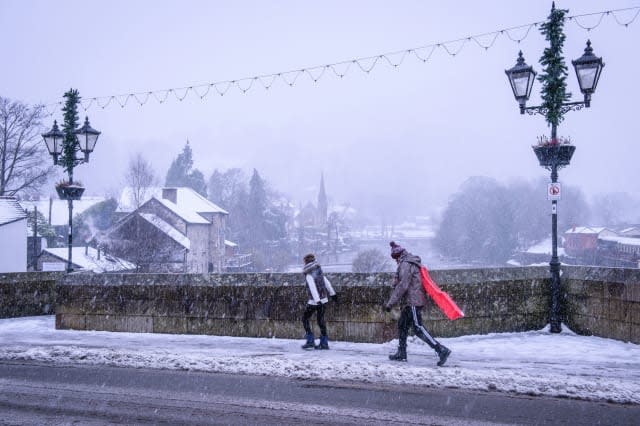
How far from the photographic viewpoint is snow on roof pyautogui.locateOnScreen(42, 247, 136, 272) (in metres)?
50.1

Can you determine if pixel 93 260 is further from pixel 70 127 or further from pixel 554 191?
pixel 554 191

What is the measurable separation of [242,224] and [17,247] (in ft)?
169

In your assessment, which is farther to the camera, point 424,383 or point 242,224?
point 242,224

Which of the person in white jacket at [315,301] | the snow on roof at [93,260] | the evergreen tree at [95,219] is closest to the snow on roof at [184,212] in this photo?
the snow on roof at [93,260]

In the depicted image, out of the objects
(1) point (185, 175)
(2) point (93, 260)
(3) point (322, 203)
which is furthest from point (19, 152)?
(3) point (322, 203)

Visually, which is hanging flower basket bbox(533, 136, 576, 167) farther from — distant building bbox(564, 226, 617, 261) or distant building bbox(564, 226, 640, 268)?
distant building bbox(564, 226, 617, 261)

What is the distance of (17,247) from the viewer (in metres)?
38.6

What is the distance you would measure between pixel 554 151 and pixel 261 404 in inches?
300

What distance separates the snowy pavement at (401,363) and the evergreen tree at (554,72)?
4.30m

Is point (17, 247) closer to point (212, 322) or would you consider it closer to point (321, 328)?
point (212, 322)

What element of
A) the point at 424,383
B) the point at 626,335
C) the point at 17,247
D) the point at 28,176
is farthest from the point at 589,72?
the point at 28,176

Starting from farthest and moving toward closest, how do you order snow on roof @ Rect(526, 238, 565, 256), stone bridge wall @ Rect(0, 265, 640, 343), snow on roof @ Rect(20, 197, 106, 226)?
snow on roof @ Rect(20, 197, 106, 226) < snow on roof @ Rect(526, 238, 565, 256) < stone bridge wall @ Rect(0, 265, 640, 343)

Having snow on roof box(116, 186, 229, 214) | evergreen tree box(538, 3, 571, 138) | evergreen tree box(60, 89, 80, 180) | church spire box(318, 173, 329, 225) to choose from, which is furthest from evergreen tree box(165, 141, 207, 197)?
evergreen tree box(538, 3, 571, 138)

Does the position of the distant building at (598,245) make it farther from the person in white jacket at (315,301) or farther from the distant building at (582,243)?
the person in white jacket at (315,301)
